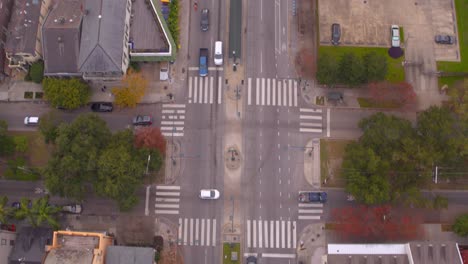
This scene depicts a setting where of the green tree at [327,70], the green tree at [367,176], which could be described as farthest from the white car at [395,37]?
the green tree at [367,176]

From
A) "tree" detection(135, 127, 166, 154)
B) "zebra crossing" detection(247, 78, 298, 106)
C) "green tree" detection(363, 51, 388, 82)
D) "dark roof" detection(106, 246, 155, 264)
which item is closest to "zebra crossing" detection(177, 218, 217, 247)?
"dark roof" detection(106, 246, 155, 264)

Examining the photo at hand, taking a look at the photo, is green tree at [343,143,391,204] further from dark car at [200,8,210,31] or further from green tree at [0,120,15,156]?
green tree at [0,120,15,156]

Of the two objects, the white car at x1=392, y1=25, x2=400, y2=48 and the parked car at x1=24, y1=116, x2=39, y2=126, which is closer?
the parked car at x1=24, y1=116, x2=39, y2=126

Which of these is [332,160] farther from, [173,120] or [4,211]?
[4,211]

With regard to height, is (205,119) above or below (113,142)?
above

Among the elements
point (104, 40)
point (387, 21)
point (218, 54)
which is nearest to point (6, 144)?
point (104, 40)

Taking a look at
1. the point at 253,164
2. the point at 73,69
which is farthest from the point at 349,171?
the point at 73,69

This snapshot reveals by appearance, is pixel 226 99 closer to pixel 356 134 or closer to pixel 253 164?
pixel 253 164

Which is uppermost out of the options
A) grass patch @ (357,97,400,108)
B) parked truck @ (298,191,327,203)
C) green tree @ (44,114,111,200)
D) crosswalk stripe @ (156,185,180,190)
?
grass patch @ (357,97,400,108)
